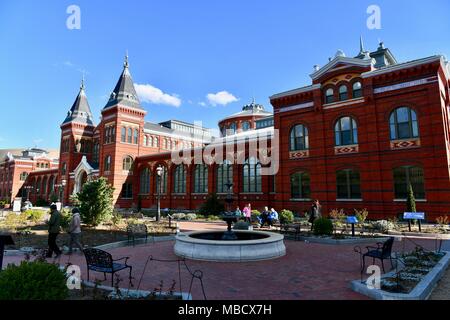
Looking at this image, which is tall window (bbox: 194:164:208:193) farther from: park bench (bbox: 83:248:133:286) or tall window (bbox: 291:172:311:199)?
park bench (bbox: 83:248:133:286)

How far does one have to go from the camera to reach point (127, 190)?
44.3 meters

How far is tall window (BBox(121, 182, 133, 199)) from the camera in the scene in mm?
44062

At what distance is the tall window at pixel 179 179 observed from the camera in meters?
39.0

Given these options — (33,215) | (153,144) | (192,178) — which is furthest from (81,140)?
(33,215)

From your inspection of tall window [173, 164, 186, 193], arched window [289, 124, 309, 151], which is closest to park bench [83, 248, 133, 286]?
arched window [289, 124, 309, 151]

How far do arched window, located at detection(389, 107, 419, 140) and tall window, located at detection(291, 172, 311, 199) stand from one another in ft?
25.8

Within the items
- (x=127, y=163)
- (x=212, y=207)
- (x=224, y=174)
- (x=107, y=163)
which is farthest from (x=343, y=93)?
(x=107, y=163)

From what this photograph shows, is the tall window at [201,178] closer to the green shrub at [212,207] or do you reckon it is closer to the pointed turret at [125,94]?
the green shrub at [212,207]

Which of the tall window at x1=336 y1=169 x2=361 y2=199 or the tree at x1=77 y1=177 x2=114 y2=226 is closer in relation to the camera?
the tree at x1=77 y1=177 x2=114 y2=226

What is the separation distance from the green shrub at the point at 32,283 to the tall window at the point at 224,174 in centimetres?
2885

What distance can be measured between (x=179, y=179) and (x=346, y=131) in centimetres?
2277
